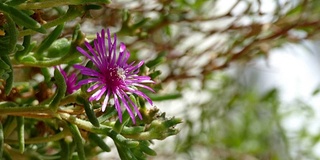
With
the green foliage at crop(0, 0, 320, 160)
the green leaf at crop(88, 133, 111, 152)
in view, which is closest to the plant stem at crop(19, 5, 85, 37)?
the green foliage at crop(0, 0, 320, 160)

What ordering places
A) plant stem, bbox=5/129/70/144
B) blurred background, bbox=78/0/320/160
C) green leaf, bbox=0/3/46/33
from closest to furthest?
green leaf, bbox=0/3/46/33 < plant stem, bbox=5/129/70/144 < blurred background, bbox=78/0/320/160

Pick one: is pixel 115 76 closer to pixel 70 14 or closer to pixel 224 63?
pixel 70 14

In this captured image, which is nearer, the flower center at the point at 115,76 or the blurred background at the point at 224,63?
the flower center at the point at 115,76

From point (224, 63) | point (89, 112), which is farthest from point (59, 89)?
point (224, 63)

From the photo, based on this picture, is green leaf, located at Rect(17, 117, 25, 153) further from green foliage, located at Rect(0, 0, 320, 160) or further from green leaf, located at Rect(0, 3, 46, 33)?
green leaf, located at Rect(0, 3, 46, 33)

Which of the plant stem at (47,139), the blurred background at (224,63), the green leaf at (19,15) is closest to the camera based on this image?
the green leaf at (19,15)

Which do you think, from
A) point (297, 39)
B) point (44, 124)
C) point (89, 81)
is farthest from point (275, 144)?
point (89, 81)

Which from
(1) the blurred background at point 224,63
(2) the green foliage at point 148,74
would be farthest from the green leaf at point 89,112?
(1) the blurred background at point 224,63

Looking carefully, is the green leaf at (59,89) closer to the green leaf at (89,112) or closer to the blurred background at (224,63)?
the green leaf at (89,112)
